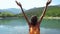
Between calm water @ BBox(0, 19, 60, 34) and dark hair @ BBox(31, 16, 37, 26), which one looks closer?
dark hair @ BBox(31, 16, 37, 26)

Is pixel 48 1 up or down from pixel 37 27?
up

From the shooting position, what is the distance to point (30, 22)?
3.99m

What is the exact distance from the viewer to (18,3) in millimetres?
3898

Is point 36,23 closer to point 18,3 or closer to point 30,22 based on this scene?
point 30,22

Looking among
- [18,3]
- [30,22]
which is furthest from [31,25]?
[18,3]

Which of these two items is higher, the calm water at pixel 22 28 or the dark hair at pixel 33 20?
the dark hair at pixel 33 20

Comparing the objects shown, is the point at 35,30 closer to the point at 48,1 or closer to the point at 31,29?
the point at 31,29

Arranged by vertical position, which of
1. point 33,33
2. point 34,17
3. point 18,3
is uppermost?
point 18,3

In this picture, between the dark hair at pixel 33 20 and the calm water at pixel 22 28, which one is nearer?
the dark hair at pixel 33 20

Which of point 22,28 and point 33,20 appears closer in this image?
point 33,20

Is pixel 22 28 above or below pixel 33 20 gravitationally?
below

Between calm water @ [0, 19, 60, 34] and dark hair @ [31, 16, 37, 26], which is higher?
dark hair @ [31, 16, 37, 26]

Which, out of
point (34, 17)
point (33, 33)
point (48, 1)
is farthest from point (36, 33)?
point (48, 1)

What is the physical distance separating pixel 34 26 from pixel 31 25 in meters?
0.07
